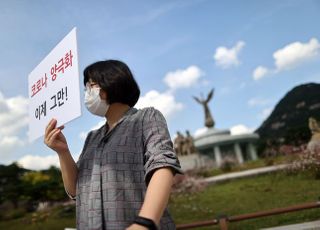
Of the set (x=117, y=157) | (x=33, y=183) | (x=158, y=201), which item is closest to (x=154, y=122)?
(x=117, y=157)

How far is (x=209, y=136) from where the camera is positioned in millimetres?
29469

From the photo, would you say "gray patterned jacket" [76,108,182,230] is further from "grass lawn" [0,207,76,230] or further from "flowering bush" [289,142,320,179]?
"grass lawn" [0,207,76,230]

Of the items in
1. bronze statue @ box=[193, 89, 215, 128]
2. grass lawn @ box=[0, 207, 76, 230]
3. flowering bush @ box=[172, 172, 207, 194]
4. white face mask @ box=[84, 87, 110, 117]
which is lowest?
grass lawn @ box=[0, 207, 76, 230]

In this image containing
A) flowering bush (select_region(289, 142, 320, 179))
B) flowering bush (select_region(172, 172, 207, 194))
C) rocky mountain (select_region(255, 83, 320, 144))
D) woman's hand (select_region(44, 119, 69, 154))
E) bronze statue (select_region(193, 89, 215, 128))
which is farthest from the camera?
rocky mountain (select_region(255, 83, 320, 144))

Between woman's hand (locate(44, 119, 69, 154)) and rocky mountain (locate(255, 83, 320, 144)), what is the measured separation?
45730 mm

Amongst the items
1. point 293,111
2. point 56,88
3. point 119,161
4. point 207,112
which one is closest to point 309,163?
point 56,88

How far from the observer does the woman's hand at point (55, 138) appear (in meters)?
1.62

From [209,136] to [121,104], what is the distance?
1113 inches

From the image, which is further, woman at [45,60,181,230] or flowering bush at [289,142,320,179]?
flowering bush at [289,142,320,179]

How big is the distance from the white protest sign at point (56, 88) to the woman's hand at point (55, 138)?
4 centimetres

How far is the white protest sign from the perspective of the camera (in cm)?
163

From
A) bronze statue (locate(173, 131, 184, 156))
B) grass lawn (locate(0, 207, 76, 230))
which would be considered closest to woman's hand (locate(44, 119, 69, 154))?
grass lawn (locate(0, 207, 76, 230))

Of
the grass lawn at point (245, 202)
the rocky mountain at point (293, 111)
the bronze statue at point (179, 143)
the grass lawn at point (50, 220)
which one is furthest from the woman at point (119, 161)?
the rocky mountain at point (293, 111)

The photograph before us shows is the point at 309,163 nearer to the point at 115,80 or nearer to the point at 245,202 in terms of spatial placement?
the point at 245,202
